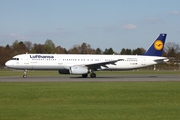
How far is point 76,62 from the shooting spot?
45188 mm

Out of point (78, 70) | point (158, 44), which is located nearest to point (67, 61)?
point (78, 70)

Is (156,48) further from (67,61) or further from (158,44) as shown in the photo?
(67,61)

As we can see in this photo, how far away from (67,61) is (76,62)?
125 centimetres

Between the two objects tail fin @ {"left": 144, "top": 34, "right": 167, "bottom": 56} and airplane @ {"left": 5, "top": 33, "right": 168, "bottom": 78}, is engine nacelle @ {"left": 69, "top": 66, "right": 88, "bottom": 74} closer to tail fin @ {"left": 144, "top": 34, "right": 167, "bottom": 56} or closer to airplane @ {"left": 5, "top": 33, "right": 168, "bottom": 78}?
airplane @ {"left": 5, "top": 33, "right": 168, "bottom": 78}

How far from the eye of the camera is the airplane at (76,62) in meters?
43.3

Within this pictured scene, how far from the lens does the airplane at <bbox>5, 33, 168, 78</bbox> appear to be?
43281 millimetres
